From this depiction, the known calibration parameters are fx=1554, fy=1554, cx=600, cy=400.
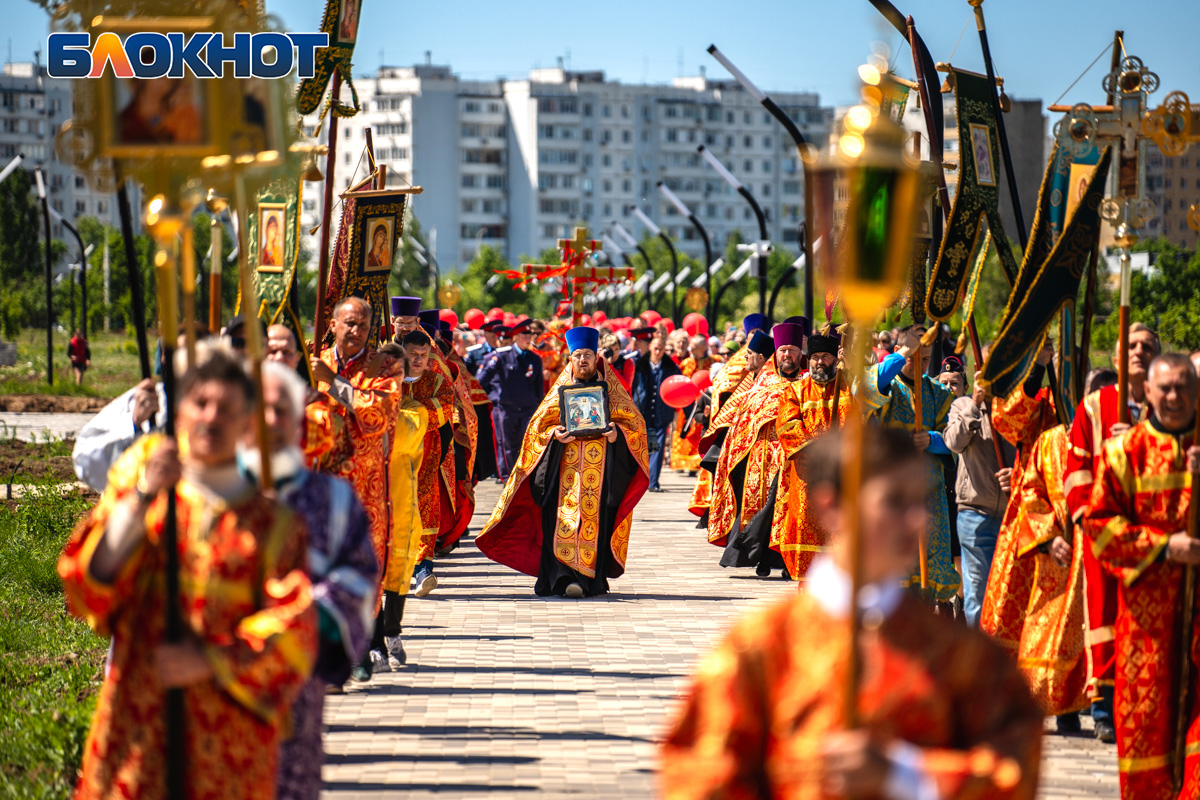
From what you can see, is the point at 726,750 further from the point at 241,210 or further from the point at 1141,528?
the point at 1141,528

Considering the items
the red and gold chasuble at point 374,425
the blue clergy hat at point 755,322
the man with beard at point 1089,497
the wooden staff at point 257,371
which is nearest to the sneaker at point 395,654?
the red and gold chasuble at point 374,425

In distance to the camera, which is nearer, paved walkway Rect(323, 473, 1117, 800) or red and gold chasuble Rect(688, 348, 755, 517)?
paved walkway Rect(323, 473, 1117, 800)

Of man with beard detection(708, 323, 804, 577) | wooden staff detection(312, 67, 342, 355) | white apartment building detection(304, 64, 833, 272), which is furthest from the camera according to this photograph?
white apartment building detection(304, 64, 833, 272)

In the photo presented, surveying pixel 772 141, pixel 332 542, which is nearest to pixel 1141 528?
pixel 332 542

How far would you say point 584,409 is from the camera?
39.2ft

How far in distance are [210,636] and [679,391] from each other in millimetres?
14442

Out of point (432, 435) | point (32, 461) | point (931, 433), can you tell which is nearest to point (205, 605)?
point (931, 433)

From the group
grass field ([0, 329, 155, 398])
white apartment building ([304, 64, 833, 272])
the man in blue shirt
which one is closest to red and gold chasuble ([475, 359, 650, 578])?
the man in blue shirt

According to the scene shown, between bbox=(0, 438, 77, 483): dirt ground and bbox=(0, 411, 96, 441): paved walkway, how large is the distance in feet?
3.16

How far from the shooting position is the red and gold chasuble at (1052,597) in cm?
729

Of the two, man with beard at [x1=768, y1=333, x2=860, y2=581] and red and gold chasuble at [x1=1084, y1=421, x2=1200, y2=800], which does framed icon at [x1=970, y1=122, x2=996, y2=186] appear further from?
man with beard at [x1=768, y1=333, x2=860, y2=581]

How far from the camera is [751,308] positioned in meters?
60.5

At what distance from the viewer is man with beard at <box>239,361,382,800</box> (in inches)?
152

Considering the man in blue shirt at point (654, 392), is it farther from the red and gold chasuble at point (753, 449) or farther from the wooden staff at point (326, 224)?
the wooden staff at point (326, 224)
